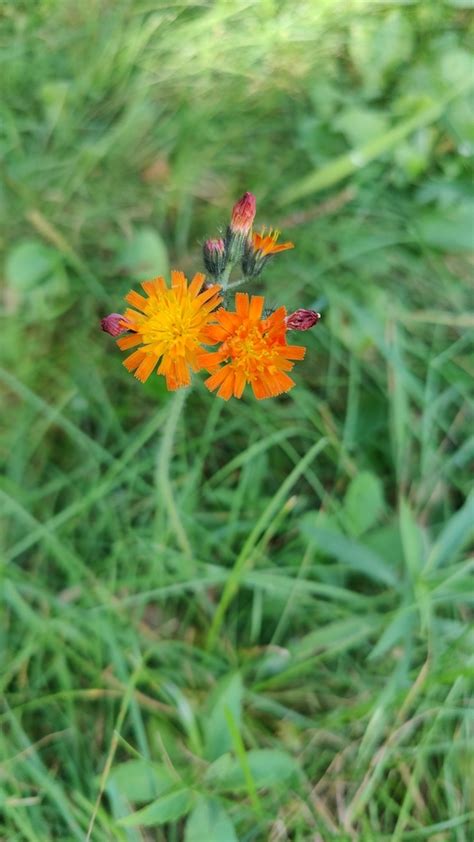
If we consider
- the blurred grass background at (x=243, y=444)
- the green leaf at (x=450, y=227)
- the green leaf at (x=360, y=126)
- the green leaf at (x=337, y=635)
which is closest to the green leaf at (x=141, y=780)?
the blurred grass background at (x=243, y=444)

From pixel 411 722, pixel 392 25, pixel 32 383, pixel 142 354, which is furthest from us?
pixel 392 25

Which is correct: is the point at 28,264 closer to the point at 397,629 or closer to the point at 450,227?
the point at 450,227

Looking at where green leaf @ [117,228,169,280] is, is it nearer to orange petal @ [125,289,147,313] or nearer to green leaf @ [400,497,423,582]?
orange petal @ [125,289,147,313]

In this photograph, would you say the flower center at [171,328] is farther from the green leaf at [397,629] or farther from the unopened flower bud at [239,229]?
the green leaf at [397,629]

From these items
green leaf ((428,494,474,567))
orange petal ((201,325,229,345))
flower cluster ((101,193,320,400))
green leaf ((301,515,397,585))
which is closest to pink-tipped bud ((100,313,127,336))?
flower cluster ((101,193,320,400))

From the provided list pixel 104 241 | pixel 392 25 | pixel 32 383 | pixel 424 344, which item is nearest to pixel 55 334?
pixel 32 383

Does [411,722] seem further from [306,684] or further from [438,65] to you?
[438,65]
